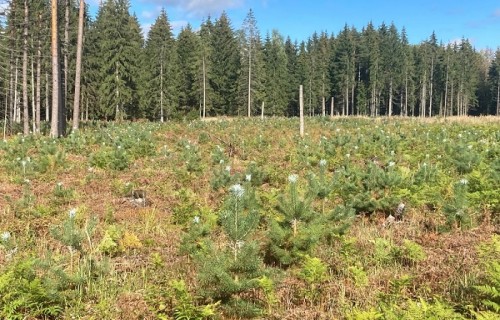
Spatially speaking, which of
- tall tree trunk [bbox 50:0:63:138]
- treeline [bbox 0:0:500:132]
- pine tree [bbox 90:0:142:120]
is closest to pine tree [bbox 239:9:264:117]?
treeline [bbox 0:0:500:132]

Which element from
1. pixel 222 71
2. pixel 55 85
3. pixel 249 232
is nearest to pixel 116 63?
pixel 222 71

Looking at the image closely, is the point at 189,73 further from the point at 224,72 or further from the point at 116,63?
the point at 116,63

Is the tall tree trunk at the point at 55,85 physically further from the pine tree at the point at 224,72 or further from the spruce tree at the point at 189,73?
the pine tree at the point at 224,72

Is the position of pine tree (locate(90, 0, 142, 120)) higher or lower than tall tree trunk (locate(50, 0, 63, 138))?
higher

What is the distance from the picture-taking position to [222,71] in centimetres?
6406

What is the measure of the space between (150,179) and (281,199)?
618cm

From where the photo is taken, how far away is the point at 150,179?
10.5 m

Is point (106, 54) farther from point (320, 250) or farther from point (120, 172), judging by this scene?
point (320, 250)

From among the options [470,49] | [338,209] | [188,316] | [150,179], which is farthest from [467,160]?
[470,49]

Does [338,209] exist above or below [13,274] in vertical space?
above

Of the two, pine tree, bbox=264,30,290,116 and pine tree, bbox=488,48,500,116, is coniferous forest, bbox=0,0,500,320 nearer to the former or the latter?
pine tree, bbox=264,30,290,116

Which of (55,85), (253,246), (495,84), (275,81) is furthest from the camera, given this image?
(495,84)

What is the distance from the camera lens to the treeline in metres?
43.8

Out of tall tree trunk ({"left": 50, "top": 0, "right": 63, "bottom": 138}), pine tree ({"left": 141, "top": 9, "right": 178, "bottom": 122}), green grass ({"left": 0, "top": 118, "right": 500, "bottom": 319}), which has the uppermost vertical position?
pine tree ({"left": 141, "top": 9, "right": 178, "bottom": 122})
